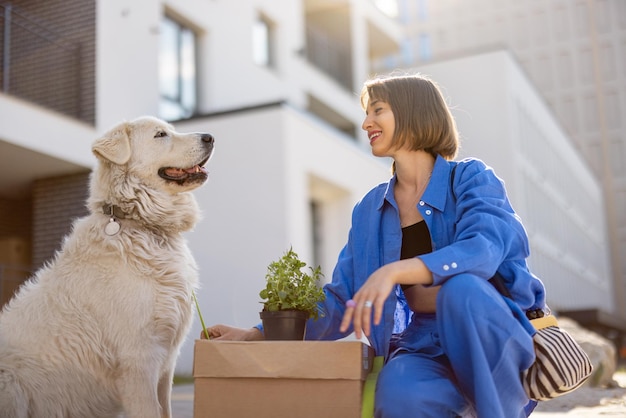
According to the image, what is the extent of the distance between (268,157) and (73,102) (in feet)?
10.1

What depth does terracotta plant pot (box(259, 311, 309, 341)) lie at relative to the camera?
2.86 metres

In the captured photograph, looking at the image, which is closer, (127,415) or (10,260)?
(127,415)

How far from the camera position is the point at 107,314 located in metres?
3.46

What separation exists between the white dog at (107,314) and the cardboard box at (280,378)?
2.65 ft

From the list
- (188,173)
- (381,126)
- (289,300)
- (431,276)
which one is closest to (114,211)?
(188,173)

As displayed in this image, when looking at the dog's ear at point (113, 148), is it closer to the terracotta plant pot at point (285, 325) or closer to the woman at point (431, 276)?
the woman at point (431, 276)

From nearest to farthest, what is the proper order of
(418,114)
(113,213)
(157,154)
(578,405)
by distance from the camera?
(418,114) → (113,213) → (157,154) → (578,405)

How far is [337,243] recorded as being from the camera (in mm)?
14164

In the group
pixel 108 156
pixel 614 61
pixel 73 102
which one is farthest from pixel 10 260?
pixel 614 61

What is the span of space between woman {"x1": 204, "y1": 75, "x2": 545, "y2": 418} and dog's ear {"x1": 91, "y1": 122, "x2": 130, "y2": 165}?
1.30 meters

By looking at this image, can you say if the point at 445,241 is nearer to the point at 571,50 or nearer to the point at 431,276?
the point at 431,276

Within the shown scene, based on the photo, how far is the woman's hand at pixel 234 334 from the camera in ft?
10.0

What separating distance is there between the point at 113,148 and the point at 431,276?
2126mm

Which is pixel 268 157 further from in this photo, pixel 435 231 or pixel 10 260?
pixel 435 231
